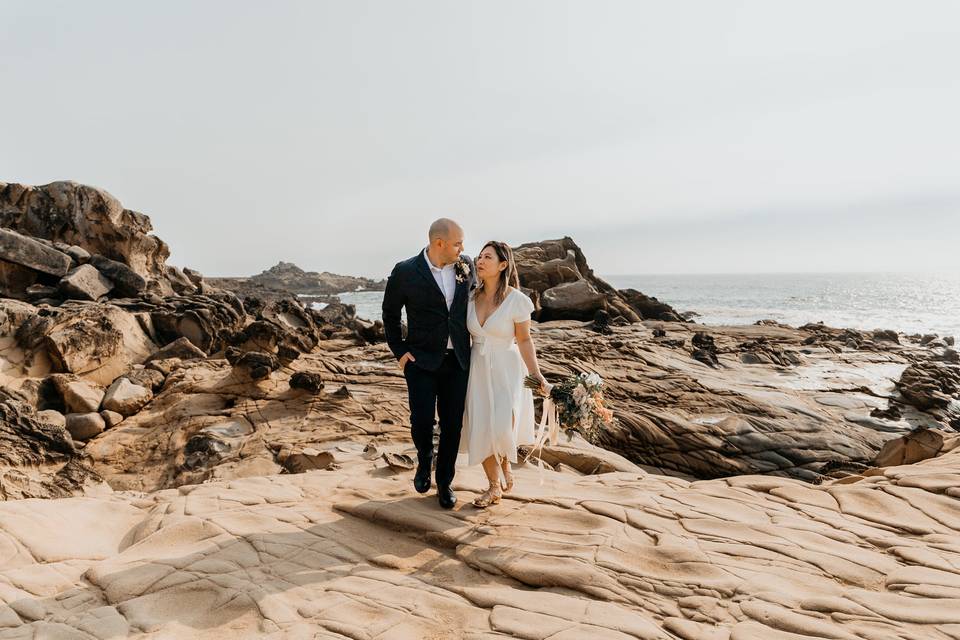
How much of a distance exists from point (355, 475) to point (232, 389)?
14.9 feet

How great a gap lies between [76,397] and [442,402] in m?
6.80

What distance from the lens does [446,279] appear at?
419cm

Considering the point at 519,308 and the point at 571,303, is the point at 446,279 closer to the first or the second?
the point at 519,308

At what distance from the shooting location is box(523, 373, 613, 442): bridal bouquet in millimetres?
4395

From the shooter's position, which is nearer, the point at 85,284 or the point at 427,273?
the point at 427,273

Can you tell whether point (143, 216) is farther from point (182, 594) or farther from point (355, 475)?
point (182, 594)

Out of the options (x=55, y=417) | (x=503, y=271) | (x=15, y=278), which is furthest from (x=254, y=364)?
(x=15, y=278)

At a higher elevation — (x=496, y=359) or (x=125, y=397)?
(x=496, y=359)

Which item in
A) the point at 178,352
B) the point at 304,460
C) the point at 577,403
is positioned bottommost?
the point at 304,460

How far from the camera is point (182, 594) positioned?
10.2 ft

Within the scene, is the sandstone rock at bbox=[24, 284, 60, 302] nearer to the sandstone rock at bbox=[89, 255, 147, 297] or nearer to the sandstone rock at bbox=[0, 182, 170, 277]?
the sandstone rock at bbox=[89, 255, 147, 297]

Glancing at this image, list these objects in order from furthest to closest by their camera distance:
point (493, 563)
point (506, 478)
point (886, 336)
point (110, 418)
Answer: point (886, 336), point (110, 418), point (506, 478), point (493, 563)

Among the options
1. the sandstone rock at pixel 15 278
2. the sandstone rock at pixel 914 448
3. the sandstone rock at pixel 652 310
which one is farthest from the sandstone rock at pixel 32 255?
the sandstone rock at pixel 652 310

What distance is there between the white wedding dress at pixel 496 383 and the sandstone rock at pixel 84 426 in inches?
249
